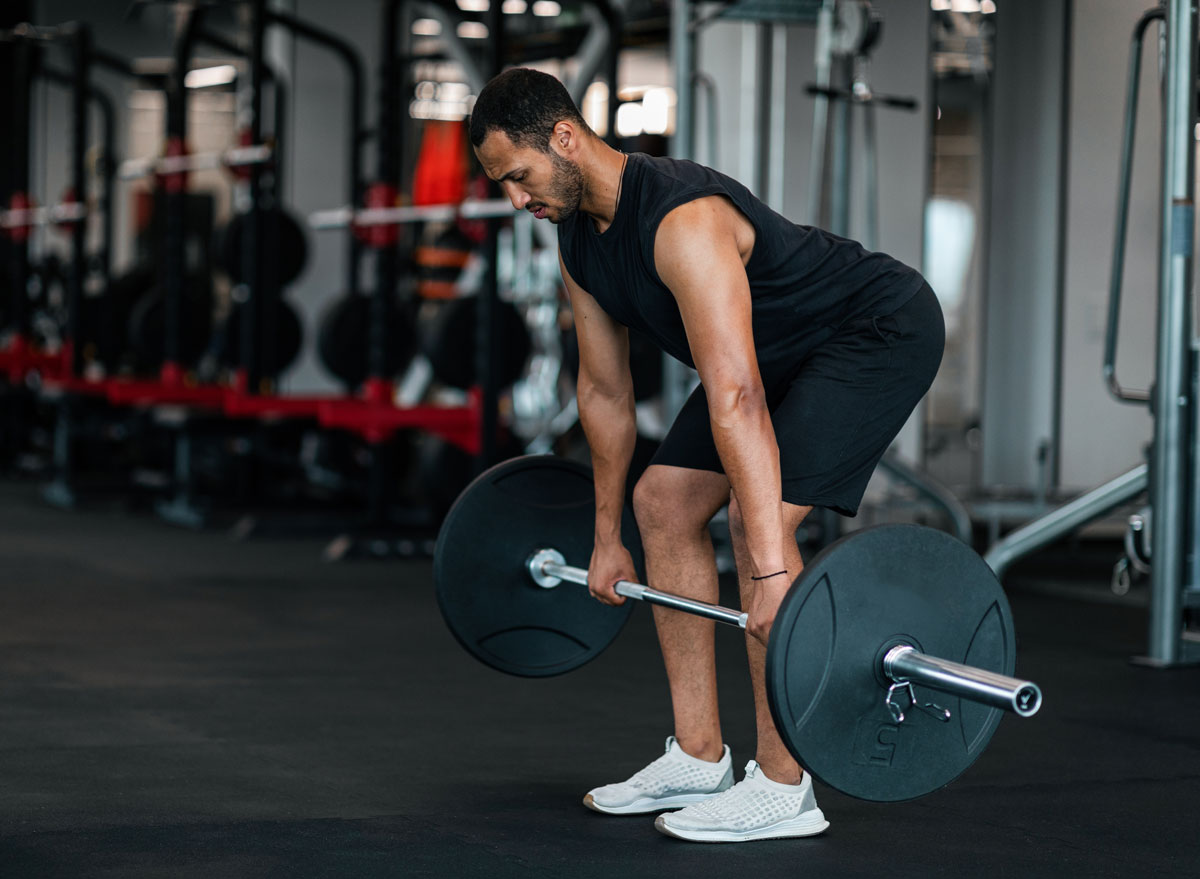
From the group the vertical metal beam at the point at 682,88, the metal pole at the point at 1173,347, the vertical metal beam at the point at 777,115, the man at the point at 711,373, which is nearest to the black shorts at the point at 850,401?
the man at the point at 711,373

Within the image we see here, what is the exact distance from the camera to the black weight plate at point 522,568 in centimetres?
234

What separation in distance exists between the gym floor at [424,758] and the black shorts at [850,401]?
0.48m

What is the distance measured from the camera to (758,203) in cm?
200

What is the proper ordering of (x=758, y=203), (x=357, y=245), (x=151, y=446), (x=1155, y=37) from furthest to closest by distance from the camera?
1. (x=151, y=446)
2. (x=357, y=245)
3. (x=1155, y=37)
4. (x=758, y=203)

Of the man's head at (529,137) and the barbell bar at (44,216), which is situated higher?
the barbell bar at (44,216)

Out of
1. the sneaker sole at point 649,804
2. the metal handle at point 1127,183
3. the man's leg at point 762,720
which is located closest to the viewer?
the man's leg at point 762,720

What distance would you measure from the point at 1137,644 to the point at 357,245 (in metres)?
4.10

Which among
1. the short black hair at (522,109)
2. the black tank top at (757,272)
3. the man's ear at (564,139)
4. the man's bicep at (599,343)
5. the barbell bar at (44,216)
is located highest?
the barbell bar at (44,216)

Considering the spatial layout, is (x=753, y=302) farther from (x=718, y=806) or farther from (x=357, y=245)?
(x=357, y=245)

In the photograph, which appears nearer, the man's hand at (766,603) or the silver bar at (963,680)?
the silver bar at (963,680)

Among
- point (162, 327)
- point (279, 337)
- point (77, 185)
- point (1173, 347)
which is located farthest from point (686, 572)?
point (77, 185)

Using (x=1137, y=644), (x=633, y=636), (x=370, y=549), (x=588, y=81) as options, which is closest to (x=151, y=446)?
(x=370, y=549)

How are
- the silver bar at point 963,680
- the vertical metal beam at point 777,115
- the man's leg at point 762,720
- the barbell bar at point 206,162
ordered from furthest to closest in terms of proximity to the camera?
the barbell bar at point 206,162 < the vertical metal beam at point 777,115 < the man's leg at point 762,720 < the silver bar at point 963,680

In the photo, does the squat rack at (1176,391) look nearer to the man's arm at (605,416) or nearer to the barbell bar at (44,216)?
the man's arm at (605,416)
